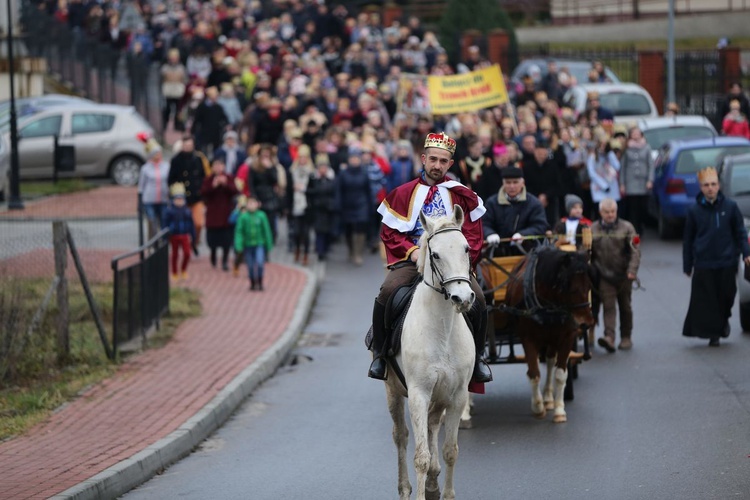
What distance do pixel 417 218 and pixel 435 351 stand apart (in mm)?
1115

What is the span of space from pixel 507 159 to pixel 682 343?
5631 mm

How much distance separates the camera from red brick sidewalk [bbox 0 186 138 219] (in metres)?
27.4

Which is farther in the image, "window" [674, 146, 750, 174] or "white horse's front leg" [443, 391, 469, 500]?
"window" [674, 146, 750, 174]

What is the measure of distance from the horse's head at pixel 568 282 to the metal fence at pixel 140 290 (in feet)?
16.4

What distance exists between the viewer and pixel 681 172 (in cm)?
2586

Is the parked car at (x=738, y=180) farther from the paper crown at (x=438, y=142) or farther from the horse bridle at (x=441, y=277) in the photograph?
the horse bridle at (x=441, y=277)

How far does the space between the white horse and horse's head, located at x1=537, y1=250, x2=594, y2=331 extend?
126 inches

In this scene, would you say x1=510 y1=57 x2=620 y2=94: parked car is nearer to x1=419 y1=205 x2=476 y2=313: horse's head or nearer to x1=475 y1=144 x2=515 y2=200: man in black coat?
x1=475 y1=144 x2=515 y2=200: man in black coat

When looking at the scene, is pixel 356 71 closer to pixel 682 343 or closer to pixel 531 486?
pixel 682 343

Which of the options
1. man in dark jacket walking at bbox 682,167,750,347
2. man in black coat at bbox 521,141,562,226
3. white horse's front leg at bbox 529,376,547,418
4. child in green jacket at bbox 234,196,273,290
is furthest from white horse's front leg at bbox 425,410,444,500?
man in black coat at bbox 521,141,562,226

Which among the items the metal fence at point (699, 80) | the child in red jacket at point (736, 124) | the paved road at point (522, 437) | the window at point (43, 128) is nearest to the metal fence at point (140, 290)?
the paved road at point (522, 437)

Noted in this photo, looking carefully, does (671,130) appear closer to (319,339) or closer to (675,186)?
(675,186)

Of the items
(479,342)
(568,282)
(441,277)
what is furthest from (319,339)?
(441,277)

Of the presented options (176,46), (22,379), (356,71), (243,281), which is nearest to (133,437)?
(22,379)
